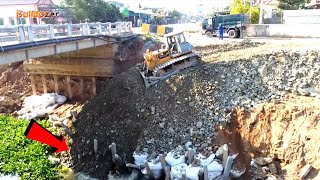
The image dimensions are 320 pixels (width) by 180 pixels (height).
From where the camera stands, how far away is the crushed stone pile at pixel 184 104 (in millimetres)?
15172

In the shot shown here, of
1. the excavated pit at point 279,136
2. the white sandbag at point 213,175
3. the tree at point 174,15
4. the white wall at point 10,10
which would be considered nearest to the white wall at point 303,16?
the excavated pit at point 279,136

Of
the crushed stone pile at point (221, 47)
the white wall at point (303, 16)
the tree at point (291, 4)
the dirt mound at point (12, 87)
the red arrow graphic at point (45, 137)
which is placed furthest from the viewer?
the tree at point (291, 4)

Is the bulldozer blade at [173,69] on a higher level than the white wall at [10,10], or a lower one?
lower

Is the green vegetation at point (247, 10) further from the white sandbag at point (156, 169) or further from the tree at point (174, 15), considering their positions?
the tree at point (174, 15)

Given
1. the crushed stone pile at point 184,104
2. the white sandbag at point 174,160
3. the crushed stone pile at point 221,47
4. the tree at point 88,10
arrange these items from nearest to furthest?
the white sandbag at point 174,160 → the crushed stone pile at point 184,104 → the crushed stone pile at point 221,47 → the tree at point 88,10

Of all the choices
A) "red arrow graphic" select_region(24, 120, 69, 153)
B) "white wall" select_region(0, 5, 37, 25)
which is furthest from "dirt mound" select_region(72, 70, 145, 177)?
"white wall" select_region(0, 5, 37, 25)

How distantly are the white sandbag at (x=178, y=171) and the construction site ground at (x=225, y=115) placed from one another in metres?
1.17

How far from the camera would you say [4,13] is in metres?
40.9

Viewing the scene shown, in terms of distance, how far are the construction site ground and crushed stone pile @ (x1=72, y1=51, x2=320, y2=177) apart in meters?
0.04

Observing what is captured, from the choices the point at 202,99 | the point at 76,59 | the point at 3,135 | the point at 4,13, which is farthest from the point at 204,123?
the point at 4,13

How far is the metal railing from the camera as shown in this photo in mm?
14465

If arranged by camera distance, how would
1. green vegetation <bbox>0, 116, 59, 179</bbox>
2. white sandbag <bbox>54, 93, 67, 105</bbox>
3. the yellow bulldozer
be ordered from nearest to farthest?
1. green vegetation <bbox>0, 116, 59, 179</bbox>
2. the yellow bulldozer
3. white sandbag <bbox>54, 93, 67, 105</bbox>

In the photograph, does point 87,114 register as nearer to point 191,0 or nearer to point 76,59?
point 76,59

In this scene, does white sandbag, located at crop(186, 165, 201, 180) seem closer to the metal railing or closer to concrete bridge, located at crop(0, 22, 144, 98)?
the metal railing
